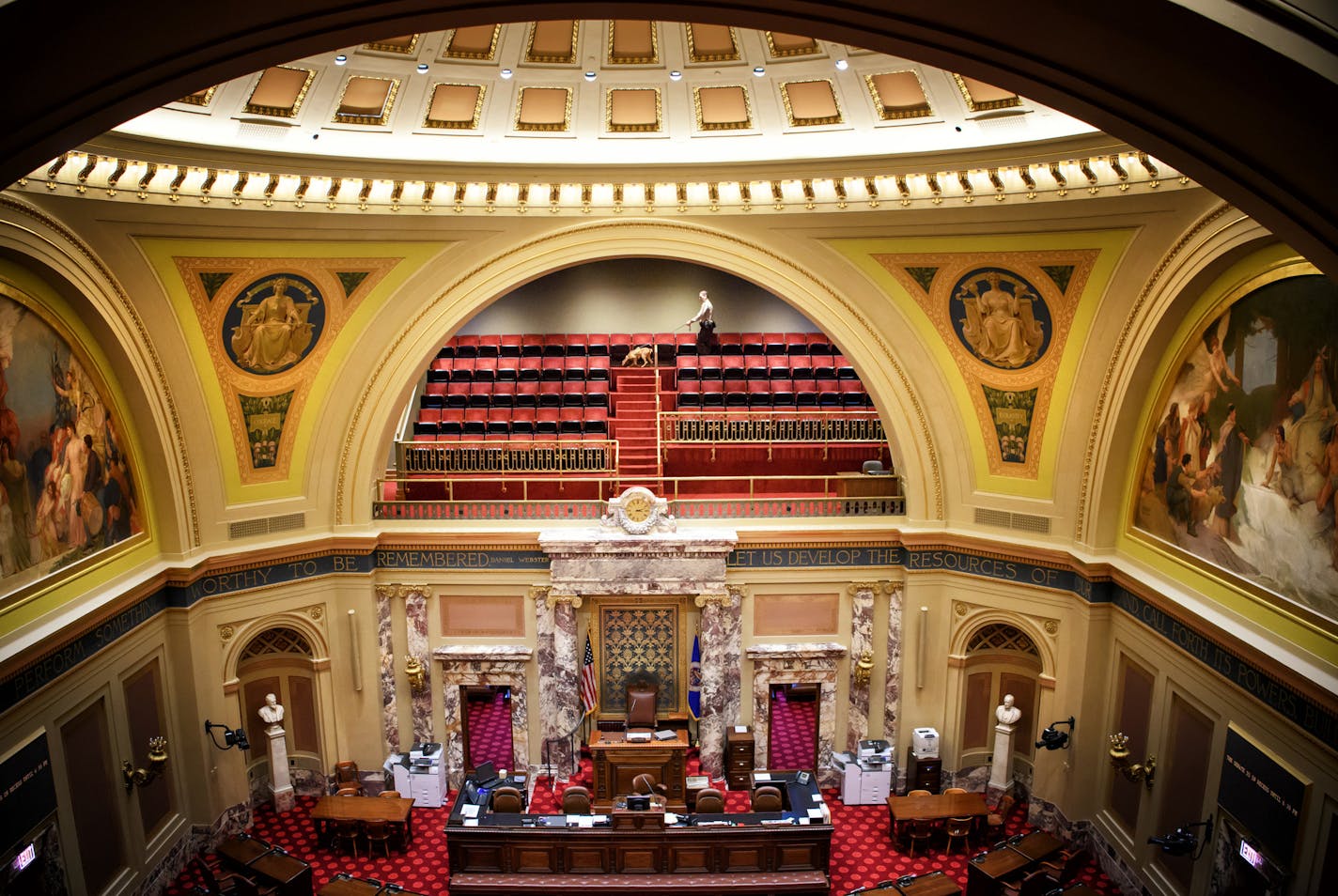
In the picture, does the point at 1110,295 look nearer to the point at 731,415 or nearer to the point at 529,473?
the point at 731,415

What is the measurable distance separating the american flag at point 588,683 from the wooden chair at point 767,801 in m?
2.83

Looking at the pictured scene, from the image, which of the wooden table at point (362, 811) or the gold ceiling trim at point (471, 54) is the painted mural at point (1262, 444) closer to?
the gold ceiling trim at point (471, 54)

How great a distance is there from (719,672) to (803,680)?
1285mm

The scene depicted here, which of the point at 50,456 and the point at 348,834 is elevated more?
the point at 50,456

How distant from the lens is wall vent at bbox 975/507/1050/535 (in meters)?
12.0

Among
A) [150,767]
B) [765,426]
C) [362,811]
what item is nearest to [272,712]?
[150,767]

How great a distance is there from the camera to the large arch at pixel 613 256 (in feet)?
40.8

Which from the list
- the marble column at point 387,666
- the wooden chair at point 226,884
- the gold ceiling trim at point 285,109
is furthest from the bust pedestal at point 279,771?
the gold ceiling trim at point 285,109

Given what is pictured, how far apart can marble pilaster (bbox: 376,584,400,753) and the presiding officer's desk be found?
94.5 inches

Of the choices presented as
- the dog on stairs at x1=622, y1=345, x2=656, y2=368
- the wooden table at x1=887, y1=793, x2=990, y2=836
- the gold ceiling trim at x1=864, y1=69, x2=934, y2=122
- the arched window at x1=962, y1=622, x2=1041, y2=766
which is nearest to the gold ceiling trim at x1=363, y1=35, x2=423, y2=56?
the gold ceiling trim at x1=864, y1=69, x2=934, y2=122

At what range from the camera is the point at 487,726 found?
49.7ft

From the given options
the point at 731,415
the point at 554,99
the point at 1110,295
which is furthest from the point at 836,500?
the point at 554,99

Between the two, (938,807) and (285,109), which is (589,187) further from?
(938,807)

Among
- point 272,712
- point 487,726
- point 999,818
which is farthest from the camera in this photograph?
point 487,726
